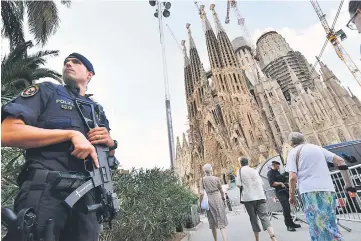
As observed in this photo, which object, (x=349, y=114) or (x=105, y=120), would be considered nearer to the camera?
(x=105, y=120)

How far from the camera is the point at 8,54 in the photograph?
813 cm

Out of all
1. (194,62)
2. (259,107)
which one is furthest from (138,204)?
(194,62)

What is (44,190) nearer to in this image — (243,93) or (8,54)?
(8,54)

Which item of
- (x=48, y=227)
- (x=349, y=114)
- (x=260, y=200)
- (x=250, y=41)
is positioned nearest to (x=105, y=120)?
(x=48, y=227)

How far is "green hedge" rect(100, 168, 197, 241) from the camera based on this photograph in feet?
15.1

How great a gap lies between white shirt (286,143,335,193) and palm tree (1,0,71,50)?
8478 millimetres

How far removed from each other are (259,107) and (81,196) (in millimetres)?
40428

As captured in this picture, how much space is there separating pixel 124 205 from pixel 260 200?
277 centimetres

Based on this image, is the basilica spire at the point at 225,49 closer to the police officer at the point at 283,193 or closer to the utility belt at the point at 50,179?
the police officer at the point at 283,193

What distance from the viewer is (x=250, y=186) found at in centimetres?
478

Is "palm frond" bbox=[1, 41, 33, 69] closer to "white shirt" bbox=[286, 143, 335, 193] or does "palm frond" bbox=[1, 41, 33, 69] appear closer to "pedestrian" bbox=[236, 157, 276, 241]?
"pedestrian" bbox=[236, 157, 276, 241]

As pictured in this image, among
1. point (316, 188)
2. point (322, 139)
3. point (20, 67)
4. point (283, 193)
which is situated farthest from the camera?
point (322, 139)

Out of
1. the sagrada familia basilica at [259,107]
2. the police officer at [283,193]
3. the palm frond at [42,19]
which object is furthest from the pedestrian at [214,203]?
the sagrada familia basilica at [259,107]

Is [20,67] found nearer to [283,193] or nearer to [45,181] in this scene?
[45,181]
